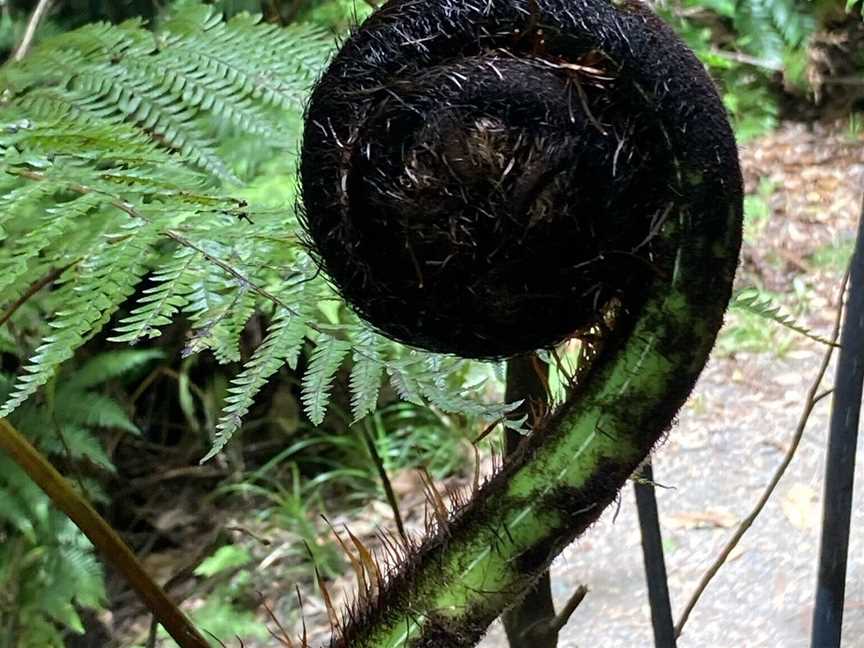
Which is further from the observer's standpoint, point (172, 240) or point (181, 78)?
point (181, 78)

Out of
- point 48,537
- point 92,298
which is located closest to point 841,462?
point 92,298

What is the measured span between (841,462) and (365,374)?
1.14 ft

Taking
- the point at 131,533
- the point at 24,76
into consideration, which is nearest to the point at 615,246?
the point at 24,76

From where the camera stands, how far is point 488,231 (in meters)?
0.43

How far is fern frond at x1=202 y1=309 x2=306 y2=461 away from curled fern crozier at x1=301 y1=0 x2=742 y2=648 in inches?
7.9

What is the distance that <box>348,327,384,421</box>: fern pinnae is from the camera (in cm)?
69

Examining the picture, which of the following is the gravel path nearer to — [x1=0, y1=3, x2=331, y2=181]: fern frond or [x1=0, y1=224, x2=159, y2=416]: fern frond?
[x1=0, y1=3, x2=331, y2=181]: fern frond

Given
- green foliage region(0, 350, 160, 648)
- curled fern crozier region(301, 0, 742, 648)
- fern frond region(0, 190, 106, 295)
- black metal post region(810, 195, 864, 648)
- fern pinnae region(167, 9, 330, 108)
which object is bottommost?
green foliage region(0, 350, 160, 648)

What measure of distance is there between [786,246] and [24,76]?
9.02ft

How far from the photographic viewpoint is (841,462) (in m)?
0.69

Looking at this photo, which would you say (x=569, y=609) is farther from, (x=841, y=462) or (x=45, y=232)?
(x=45, y=232)

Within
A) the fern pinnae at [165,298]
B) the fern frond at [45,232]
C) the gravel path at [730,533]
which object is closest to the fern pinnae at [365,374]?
the fern pinnae at [165,298]

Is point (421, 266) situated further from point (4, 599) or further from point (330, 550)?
point (330, 550)

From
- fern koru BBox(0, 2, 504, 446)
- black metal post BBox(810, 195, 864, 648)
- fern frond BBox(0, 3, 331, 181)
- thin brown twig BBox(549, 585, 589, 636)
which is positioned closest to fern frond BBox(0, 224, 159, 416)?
fern koru BBox(0, 2, 504, 446)
